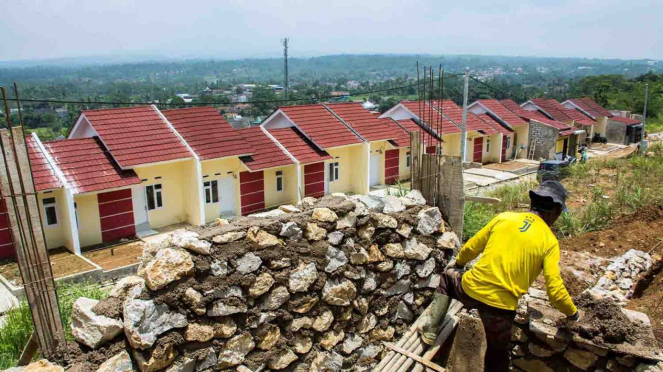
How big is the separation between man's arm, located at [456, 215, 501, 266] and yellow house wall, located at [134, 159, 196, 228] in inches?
558

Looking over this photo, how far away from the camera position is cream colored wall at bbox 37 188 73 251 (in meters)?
14.5

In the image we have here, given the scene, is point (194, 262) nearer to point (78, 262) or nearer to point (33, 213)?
point (33, 213)

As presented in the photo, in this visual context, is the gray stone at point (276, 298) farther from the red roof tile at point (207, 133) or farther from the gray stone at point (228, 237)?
the red roof tile at point (207, 133)

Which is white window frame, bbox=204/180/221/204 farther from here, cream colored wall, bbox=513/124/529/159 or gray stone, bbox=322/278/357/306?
cream colored wall, bbox=513/124/529/159

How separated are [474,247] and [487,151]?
93.6 feet

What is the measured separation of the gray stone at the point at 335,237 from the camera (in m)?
4.60

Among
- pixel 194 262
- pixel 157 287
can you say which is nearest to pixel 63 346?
pixel 157 287

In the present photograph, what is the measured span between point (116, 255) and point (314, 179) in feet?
28.8

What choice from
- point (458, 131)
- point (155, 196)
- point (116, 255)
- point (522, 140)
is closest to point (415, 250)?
point (116, 255)

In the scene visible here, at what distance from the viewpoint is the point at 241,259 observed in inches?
159

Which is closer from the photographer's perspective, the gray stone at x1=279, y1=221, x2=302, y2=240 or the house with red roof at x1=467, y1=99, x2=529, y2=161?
the gray stone at x1=279, y1=221, x2=302, y2=240

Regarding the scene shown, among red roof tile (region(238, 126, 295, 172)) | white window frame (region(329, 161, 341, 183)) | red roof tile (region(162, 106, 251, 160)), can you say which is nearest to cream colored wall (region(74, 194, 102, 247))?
red roof tile (region(162, 106, 251, 160))

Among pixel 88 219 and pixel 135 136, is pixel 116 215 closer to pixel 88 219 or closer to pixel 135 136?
pixel 88 219

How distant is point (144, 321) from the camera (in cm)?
353
